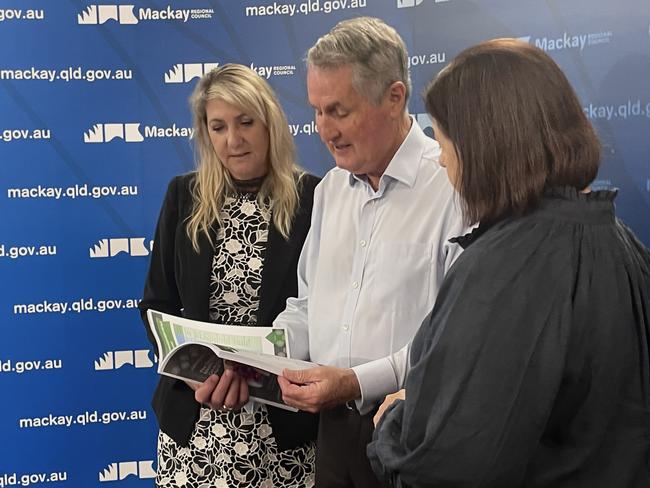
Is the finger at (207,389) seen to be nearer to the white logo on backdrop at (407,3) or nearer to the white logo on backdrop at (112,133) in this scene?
the white logo on backdrop at (112,133)

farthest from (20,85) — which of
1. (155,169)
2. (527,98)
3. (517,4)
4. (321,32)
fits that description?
(527,98)

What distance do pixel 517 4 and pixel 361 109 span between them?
1.46 m

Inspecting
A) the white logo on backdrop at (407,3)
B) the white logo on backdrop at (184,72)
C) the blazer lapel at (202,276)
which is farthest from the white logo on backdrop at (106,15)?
the blazer lapel at (202,276)

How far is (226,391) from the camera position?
196cm

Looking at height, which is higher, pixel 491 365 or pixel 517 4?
pixel 517 4

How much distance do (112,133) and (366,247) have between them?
2.16 m

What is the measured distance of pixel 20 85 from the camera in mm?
3594

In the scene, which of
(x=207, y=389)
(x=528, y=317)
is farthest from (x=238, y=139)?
(x=528, y=317)

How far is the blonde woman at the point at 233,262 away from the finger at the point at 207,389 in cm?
17

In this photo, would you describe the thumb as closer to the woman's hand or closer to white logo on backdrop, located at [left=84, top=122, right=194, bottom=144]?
the woman's hand

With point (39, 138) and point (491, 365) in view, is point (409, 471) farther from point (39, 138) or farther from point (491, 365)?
point (39, 138)

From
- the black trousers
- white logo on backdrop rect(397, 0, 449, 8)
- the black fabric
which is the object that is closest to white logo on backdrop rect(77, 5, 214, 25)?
white logo on backdrop rect(397, 0, 449, 8)

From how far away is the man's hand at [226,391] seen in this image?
1.95m

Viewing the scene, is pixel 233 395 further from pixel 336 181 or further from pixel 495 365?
pixel 495 365
